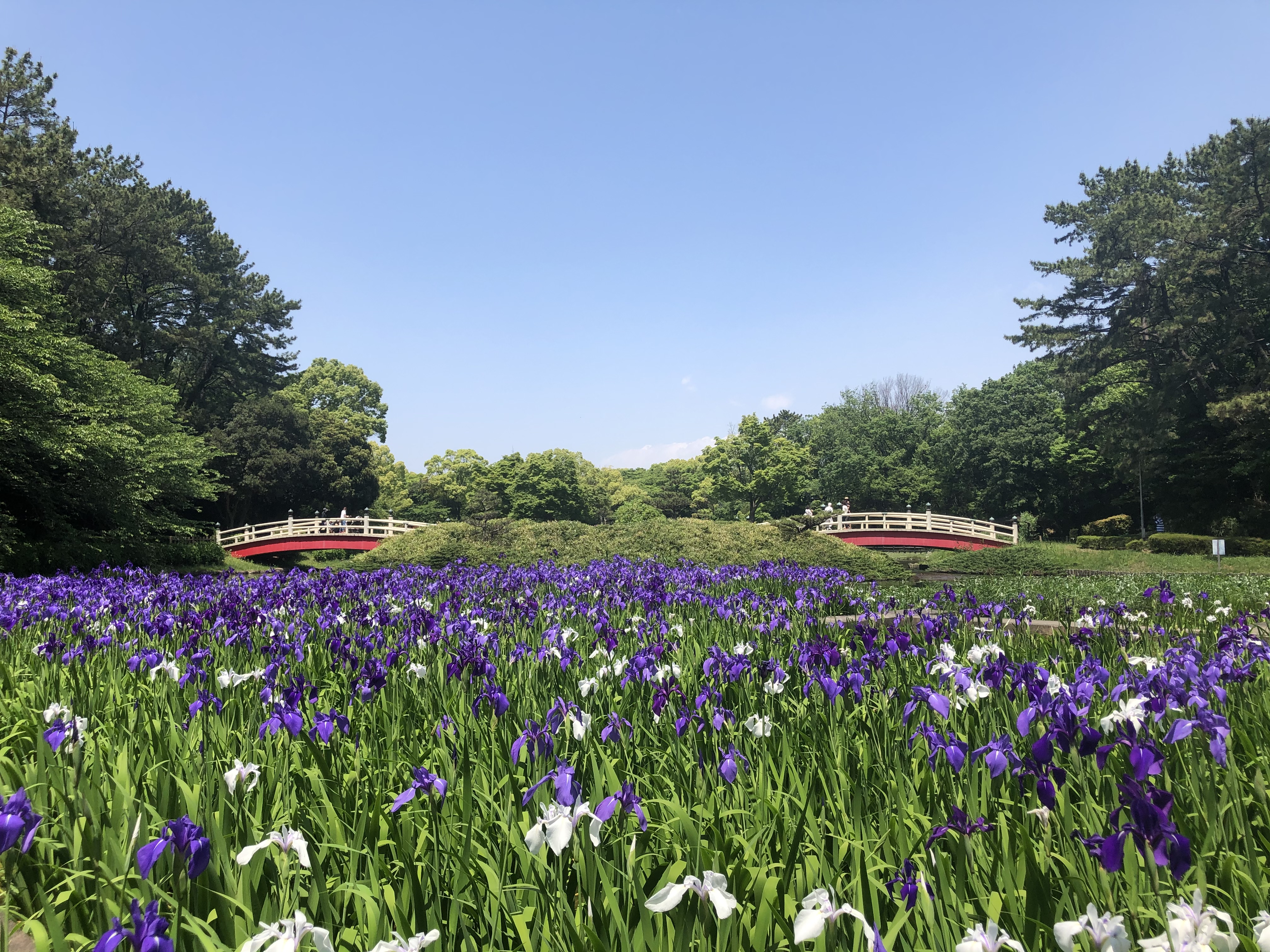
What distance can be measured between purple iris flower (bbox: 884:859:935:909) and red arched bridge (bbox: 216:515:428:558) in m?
34.6

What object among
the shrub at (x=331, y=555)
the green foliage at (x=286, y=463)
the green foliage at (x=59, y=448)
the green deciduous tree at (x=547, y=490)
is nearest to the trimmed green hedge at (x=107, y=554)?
the green foliage at (x=59, y=448)

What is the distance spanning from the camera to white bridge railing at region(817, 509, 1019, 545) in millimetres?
33875

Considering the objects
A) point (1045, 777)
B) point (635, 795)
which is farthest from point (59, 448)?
point (1045, 777)

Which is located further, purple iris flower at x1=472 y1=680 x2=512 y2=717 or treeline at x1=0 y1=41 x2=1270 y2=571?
treeline at x1=0 y1=41 x2=1270 y2=571

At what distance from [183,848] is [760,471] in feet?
161

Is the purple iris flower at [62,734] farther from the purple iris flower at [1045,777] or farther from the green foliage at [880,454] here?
the green foliage at [880,454]

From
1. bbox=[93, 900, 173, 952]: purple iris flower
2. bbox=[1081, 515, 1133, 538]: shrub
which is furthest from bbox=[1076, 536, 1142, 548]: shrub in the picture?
bbox=[93, 900, 173, 952]: purple iris flower

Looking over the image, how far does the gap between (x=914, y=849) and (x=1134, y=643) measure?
12.8ft

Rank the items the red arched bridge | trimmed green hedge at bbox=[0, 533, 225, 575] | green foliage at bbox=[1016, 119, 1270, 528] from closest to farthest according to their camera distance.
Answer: trimmed green hedge at bbox=[0, 533, 225, 575], green foliage at bbox=[1016, 119, 1270, 528], the red arched bridge

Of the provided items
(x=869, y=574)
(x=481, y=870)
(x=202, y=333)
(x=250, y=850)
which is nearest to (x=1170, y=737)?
(x=481, y=870)

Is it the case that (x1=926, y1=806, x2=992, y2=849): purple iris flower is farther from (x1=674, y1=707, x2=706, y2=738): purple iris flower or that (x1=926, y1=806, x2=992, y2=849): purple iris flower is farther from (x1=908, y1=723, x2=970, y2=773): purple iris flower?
(x1=674, y1=707, x2=706, y2=738): purple iris flower

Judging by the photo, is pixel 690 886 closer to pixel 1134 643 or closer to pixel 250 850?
pixel 250 850

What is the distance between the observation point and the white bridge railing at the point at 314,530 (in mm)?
34812

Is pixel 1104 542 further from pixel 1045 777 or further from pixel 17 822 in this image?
pixel 17 822
